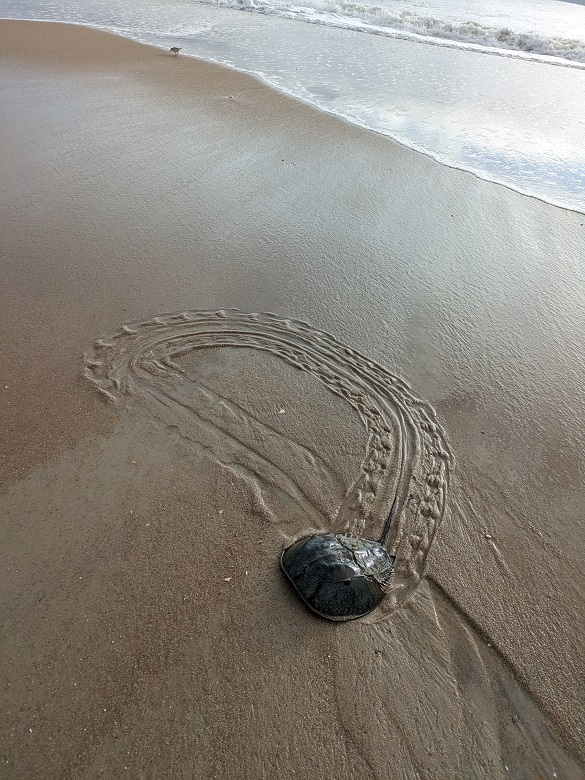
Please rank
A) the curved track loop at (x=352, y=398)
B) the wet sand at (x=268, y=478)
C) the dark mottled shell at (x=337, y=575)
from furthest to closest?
the curved track loop at (x=352, y=398) < the dark mottled shell at (x=337, y=575) < the wet sand at (x=268, y=478)

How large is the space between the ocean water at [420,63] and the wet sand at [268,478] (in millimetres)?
1893

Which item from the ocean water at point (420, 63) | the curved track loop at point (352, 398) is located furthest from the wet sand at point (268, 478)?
the ocean water at point (420, 63)

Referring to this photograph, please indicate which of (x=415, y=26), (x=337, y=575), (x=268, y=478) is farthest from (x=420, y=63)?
(x=337, y=575)

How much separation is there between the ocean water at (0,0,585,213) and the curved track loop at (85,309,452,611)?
4.61m

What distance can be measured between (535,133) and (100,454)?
365 inches

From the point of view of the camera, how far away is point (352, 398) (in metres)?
4.07

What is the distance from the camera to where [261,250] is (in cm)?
545

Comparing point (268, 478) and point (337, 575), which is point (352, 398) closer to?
point (268, 478)

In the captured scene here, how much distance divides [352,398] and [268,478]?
3.36 feet

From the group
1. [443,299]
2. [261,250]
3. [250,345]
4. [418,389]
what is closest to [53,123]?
[261,250]

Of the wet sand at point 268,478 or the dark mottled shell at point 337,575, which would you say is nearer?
the wet sand at point 268,478

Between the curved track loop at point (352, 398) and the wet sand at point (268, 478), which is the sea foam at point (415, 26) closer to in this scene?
the wet sand at point (268, 478)

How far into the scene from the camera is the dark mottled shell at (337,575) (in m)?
2.76

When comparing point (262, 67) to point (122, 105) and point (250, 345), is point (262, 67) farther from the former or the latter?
point (250, 345)
